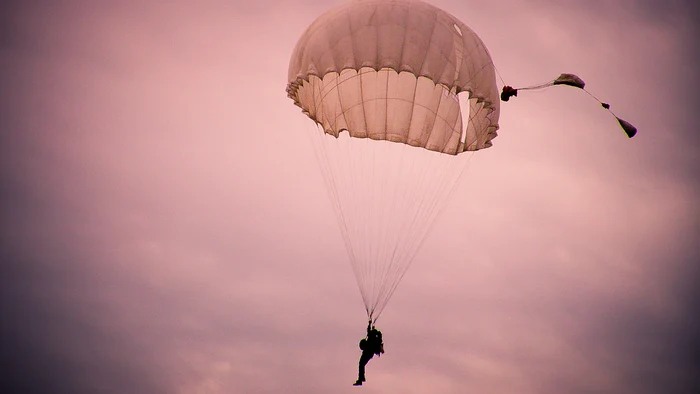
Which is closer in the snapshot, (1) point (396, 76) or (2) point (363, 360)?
(2) point (363, 360)

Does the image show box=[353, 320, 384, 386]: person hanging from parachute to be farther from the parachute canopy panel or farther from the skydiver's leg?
the parachute canopy panel

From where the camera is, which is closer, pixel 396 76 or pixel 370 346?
pixel 370 346

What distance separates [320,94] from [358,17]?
8.32 feet

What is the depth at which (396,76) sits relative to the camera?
68.4ft

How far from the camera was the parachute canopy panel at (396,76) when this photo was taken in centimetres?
1931

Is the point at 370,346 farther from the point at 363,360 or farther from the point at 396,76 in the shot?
the point at 396,76

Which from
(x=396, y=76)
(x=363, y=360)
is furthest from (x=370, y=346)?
(x=396, y=76)

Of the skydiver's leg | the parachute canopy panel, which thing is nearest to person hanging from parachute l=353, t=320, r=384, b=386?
the skydiver's leg

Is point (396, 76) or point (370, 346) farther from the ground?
point (396, 76)

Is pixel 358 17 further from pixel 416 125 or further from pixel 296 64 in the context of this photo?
pixel 416 125

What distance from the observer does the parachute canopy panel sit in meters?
19.3

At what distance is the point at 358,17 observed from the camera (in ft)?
65.7

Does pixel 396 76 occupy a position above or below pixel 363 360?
above

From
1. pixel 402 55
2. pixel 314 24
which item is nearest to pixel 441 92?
pixel 402 55
